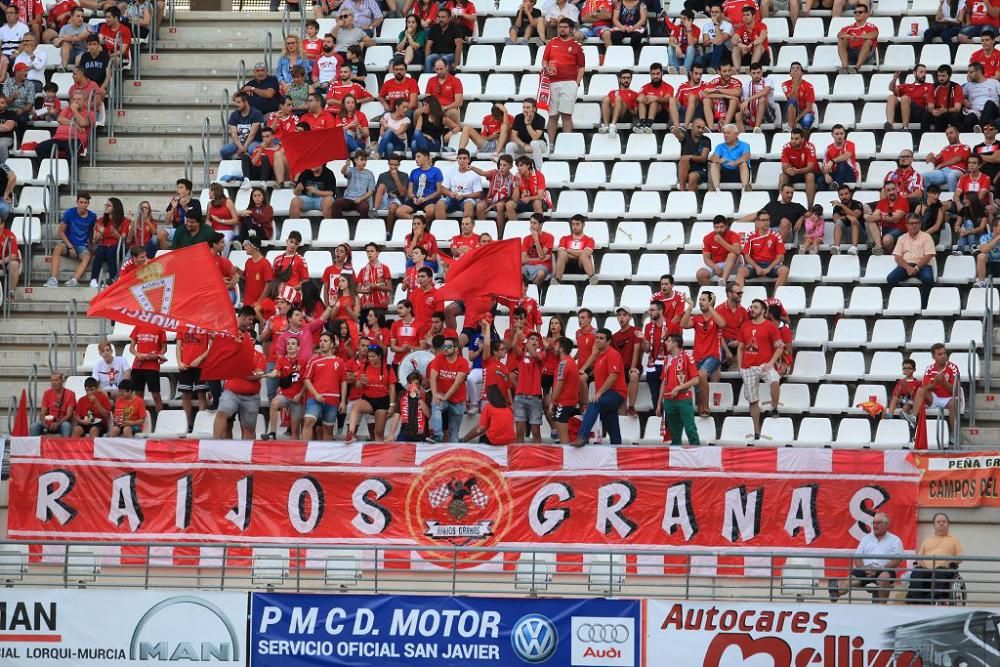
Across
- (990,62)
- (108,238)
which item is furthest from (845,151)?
(108,238)

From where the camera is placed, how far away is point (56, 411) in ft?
71.0

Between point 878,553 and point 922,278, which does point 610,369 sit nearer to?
point 878,553

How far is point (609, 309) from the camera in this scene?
908 inches

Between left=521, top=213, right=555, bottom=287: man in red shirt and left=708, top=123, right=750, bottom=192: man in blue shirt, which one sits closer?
left=521, top=213, right=555, bottom=287: man in red shirt

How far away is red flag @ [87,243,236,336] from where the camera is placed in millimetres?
21188

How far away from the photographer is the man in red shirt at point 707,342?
21.6 metres

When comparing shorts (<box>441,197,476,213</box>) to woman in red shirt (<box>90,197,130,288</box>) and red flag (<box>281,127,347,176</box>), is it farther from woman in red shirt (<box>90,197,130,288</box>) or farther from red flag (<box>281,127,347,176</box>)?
woman in red shirt (<box>90,197,130,288</box>)

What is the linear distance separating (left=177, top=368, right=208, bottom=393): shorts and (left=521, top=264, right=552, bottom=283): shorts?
435 cm

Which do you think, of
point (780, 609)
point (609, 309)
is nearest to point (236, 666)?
point (780, 609)

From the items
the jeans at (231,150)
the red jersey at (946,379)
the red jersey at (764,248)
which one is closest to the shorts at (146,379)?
the jeans at (231,150)

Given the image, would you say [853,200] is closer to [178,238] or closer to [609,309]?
[609,309]

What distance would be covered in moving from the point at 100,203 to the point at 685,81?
8650 millimetres

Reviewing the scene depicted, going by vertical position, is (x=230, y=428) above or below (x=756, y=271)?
below

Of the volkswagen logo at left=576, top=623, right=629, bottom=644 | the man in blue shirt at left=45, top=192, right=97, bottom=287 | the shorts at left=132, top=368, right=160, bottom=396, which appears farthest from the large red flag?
the man in blue shirt at left=45, top=192, right=97, bottom=287
